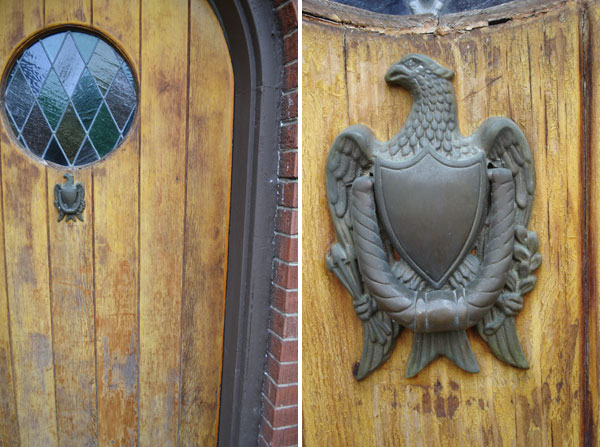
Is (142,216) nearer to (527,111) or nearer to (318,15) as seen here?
(318,15)

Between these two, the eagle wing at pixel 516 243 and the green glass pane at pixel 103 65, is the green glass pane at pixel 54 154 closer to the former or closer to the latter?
the green glass pane at pixel 103 65

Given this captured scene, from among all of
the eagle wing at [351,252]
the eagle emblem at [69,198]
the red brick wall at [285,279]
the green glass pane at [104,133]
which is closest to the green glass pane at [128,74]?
the green glass pane at [104,133]

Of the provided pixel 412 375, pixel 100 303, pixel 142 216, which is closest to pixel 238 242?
pixel 142 216

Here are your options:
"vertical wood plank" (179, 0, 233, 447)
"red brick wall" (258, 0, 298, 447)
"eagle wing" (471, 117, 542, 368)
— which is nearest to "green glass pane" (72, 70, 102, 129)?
"vertical wood plank" (179, 0, 233, 447)

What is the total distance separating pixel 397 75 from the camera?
42.6 inches

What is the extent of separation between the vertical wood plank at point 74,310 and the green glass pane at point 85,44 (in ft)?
0.13

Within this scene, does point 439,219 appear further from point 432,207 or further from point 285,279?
point 285,279

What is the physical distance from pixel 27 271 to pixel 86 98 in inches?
20.5

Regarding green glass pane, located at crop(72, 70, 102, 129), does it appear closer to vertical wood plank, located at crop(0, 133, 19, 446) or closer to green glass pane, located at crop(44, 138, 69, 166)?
green glass pane, located at crop(44, 138, 69, 166)

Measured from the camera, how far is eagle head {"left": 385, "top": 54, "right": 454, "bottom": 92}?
107 cm

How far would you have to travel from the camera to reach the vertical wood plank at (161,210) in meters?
1.37

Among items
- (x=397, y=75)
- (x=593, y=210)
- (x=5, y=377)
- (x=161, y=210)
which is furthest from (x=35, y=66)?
(x=593, y=210)

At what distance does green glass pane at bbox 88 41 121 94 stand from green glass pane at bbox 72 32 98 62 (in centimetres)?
1

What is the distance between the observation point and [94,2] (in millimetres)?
1315
